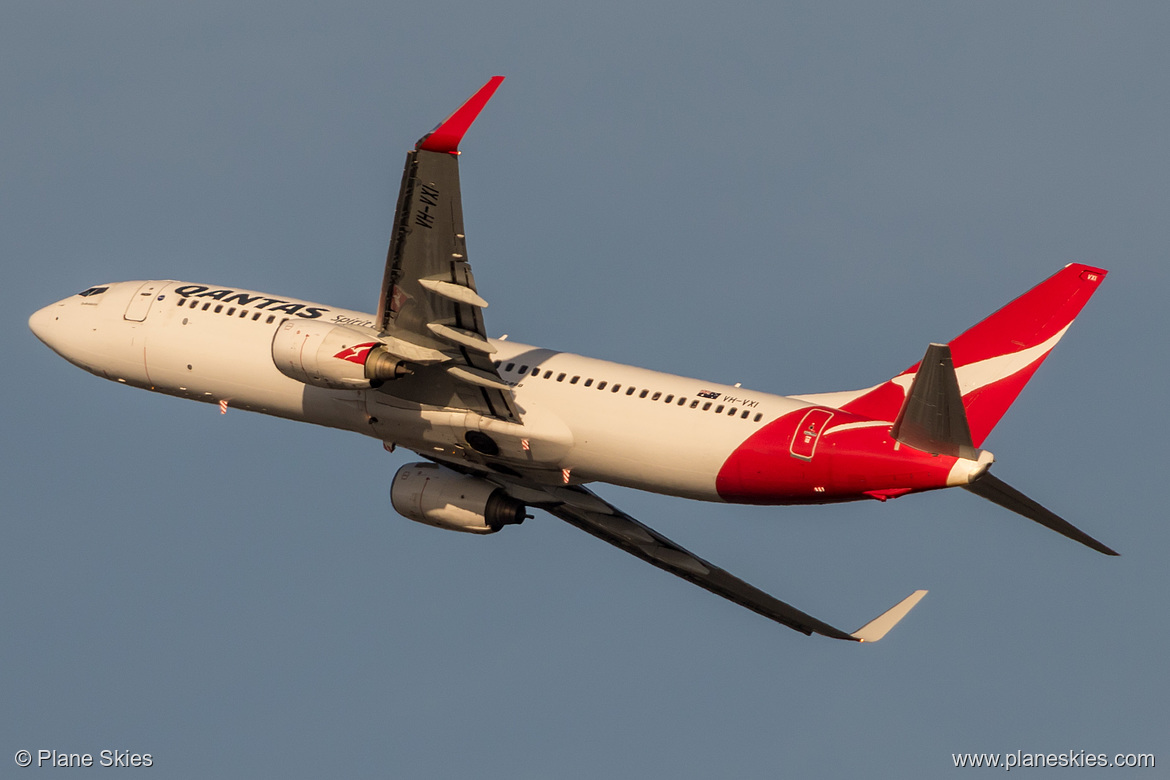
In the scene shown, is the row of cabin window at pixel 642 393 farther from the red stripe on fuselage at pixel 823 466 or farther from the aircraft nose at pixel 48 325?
Result: the aircraft nose at pixel 48 325

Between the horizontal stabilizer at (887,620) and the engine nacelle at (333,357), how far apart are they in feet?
53.2

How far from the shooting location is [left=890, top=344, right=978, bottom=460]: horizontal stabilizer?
3709 cm

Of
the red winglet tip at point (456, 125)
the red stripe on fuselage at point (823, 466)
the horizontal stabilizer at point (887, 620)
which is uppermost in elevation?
the red winglet tip at point (456, 125)

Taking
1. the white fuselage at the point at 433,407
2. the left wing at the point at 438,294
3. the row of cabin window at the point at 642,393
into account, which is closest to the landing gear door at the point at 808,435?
the white fuselage at the point at 433,407

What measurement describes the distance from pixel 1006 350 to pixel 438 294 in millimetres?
13840

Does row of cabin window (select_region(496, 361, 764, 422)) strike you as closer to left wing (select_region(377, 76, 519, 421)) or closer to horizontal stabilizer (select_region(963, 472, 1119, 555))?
left wing (select_region(377, 76, 519, 421))

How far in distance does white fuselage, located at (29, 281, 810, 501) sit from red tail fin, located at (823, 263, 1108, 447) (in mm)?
2729

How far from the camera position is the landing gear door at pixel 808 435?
42.3 metres

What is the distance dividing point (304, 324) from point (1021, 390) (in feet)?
58.8

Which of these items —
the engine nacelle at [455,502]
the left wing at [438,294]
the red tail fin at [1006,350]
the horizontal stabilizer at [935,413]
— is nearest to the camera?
the horizontal stabilizer at [935,413]

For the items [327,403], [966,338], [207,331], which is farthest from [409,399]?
[966,338]

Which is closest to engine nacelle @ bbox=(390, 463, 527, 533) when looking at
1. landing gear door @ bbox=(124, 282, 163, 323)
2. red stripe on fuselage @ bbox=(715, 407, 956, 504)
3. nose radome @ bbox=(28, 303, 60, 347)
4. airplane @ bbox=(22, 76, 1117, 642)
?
airplane @ bbox=(22, 76, 1117, 642)

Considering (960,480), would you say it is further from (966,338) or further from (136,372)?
(136,372)

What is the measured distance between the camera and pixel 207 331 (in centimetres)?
4906
